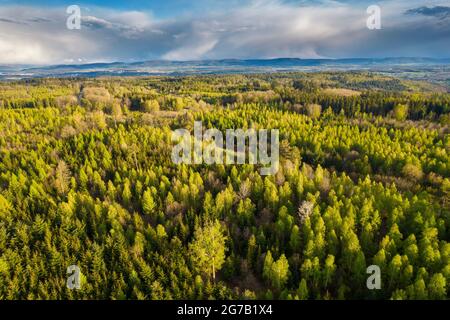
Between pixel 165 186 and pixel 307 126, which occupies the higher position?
pixel 307 126

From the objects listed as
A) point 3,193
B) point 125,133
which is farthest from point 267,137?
point 3,193

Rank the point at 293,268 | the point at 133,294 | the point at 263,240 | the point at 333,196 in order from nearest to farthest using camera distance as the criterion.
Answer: the point at 133,294, the point at 293,268, the point at 263,240, the point at 333,196

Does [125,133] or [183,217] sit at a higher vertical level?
[125,133]

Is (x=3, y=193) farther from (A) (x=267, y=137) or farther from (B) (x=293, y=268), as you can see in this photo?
(A) (x=267, y=137)

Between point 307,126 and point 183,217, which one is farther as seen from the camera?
point 307,126
